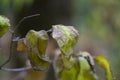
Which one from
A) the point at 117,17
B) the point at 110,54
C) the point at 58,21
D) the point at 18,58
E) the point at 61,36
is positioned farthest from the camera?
the point at 117,17

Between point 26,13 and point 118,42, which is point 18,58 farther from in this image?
point 118,42

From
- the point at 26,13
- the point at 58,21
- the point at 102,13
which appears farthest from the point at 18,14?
the point at 102,13

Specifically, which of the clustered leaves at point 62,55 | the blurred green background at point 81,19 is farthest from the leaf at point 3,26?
the blurred green background at point 81,19

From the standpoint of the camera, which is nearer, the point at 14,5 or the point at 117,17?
the point at 14,5

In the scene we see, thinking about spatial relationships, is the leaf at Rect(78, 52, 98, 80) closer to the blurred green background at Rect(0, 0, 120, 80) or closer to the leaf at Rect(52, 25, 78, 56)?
the leaf at Rect(52, 25, 78, 56)

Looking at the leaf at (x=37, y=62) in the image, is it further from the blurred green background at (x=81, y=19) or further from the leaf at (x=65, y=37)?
the blurred green background at (x=81, y=19)

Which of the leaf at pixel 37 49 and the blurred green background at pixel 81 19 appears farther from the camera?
the blurred green background at pixel 81 19
